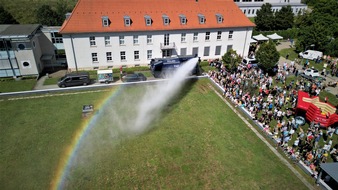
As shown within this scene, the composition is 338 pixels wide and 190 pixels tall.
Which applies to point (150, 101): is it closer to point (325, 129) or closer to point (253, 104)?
point (253, 104)

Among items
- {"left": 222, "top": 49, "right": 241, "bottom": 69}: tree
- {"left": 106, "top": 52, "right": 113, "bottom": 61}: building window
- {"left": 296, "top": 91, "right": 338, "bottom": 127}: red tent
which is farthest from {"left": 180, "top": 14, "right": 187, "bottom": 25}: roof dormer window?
{"left": 296, "top": 91, "right": 338, "bottom": 127}: red tent

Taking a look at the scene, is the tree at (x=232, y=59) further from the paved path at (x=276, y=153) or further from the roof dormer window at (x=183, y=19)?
the paved path at (x=276, y=153)

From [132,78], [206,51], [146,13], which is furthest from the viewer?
[206,51]

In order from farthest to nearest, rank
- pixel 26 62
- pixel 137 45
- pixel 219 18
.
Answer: pixel 219 18, pixel 137 45, pixel 26 62

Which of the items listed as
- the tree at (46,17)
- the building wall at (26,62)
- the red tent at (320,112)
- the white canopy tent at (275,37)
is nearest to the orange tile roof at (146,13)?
the building wall at (26,62)

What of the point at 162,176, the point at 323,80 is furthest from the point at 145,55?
the point at 323,80

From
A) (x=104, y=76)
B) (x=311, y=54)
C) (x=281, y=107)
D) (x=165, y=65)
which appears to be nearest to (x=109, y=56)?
(x=104, y=76)

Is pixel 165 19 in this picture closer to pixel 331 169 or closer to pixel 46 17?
pixel 46 17
